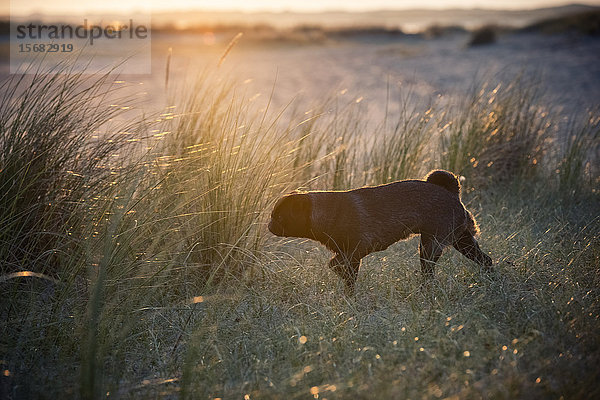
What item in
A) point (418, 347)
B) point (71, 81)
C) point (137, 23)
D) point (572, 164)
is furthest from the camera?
point (137, 23)

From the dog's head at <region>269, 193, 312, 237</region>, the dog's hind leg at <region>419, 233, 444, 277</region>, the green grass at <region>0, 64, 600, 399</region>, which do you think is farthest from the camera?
the dog's hind leg at <region>419, 233, 444, 277</region>

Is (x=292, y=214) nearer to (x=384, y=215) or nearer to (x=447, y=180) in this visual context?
(x=384, y=215)

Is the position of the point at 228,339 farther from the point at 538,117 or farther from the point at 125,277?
the point at 538,117

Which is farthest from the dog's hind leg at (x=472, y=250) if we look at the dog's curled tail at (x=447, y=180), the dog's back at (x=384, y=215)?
the dog's curled tail at (x=447, y=180)

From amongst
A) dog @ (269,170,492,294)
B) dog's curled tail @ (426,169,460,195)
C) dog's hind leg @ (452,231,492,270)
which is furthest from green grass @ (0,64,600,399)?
dog's curled tail @ (426,169,460,195)

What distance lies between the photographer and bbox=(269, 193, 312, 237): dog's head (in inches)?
128

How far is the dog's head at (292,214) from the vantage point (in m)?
3.26

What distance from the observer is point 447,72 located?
1503cm

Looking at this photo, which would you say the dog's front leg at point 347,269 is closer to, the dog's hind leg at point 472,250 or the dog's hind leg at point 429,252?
the dog's hind leg at point 429,252

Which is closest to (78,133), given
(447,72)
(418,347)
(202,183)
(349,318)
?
(202,183)

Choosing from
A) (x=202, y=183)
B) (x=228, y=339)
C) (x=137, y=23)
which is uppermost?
(x=137, y=23)

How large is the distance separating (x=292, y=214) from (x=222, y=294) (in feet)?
2.22

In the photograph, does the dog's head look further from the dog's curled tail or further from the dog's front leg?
the dog's curled tail

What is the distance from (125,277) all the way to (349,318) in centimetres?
134
